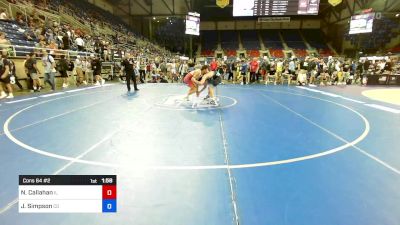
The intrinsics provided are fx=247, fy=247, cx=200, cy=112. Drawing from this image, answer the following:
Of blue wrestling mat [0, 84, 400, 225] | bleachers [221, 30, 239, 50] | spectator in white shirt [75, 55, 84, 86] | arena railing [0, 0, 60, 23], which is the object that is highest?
bleachers [221, 30, 239, 50]

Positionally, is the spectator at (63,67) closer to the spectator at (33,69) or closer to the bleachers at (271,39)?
the spectator at (33,69)

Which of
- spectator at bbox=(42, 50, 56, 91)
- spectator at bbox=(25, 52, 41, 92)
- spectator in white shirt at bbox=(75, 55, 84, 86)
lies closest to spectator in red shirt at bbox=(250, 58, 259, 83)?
spectator in white shirt at bbox=(75, 55, 84, 86)

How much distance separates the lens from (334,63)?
17.6m

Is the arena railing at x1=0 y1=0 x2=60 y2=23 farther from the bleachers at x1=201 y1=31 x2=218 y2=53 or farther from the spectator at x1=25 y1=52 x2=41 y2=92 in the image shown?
the bleachers at x1=201 y1=31 x2=218 y2=53

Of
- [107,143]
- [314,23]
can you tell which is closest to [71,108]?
[107,143]

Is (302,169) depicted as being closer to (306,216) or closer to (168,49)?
(306,216)

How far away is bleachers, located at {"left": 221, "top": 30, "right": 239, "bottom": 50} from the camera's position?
41.4m

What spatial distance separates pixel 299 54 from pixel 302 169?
40.0 metres
